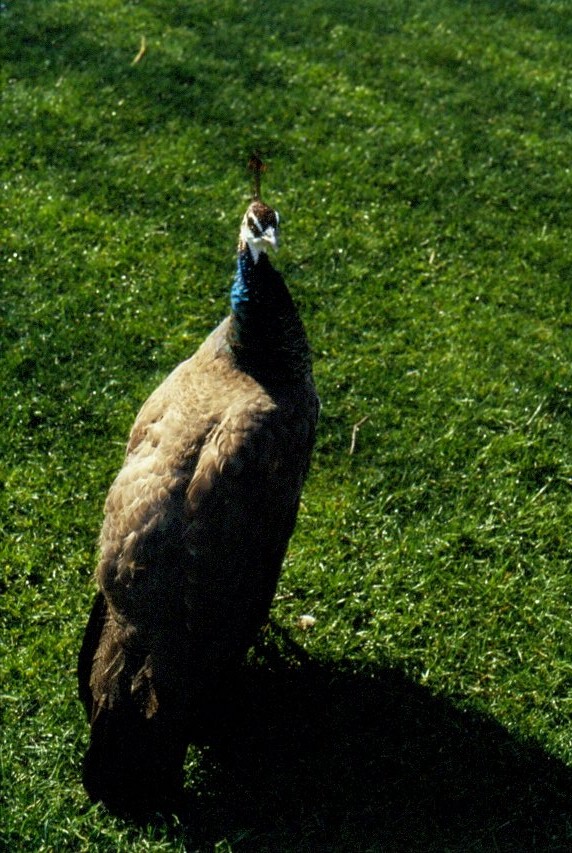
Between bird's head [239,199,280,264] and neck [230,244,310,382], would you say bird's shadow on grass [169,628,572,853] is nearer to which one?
neck [230,244,310,382]

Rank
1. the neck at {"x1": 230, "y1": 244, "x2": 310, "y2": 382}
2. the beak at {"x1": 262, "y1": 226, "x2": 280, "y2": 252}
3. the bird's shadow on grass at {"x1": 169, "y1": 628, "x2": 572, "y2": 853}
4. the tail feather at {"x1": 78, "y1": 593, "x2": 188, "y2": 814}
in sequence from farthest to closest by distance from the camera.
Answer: the neck at {"x1": 230, "y1": 244, "x2": 310, "y2": 382}
the beak at {"x1": 262, "y1": 226, "x2": 280, "y2": 252}
the bird's shadow on grass at {"x1": 169, "y1": 628, "x2": 572, "y2": 853}
the tail feather at {"x1": 78, "y1": 593, "x2": 188, "y2": 814}

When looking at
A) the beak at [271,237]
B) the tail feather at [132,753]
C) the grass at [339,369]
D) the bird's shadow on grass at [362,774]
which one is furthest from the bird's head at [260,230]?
the bird's shadow on grass at [362,774]

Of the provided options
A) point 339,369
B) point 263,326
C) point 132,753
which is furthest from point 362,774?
point 339,369

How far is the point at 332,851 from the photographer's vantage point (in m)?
3.35

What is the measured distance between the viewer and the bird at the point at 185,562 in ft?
10.5

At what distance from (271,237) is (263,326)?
0.32m

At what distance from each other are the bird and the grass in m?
0.32

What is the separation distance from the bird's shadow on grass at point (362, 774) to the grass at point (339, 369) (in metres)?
0.01

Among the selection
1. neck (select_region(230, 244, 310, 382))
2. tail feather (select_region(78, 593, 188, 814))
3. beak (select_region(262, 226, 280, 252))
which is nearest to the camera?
tail feather (select_region(78, 593, 188, 814))

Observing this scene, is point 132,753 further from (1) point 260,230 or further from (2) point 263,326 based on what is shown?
(1) point 260,230

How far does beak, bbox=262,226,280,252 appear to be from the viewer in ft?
11.5

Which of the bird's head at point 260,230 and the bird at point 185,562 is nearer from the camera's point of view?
the bird at point 185,562

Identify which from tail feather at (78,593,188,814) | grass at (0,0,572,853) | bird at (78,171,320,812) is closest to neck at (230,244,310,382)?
bird at (78,171,320,812)

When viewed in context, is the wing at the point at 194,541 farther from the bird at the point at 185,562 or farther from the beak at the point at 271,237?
the beak at the point at 271,237
